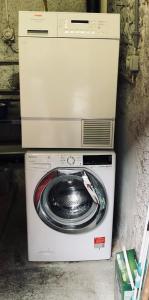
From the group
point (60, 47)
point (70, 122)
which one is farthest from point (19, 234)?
point (60, 47)

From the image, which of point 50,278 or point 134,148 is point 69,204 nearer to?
point 50,278

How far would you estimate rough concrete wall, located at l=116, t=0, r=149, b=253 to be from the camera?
192 cm

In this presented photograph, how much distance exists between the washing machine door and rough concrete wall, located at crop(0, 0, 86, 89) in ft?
5.66

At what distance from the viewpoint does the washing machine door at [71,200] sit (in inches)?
92.4

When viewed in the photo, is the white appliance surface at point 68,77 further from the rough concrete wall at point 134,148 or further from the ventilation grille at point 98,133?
the rough concrete wall at point 134,148

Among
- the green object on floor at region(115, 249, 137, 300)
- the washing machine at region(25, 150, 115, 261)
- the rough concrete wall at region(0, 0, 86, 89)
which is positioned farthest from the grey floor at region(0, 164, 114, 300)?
the rough concrete wall at region(0, 0, 86, 89)

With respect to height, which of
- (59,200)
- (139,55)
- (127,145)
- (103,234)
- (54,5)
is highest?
(54,5)

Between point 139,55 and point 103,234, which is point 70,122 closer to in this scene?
point 139,55

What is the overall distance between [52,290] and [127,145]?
3.73 ft

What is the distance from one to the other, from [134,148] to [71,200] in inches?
25.5

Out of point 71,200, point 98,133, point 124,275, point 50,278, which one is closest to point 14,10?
point 98,133

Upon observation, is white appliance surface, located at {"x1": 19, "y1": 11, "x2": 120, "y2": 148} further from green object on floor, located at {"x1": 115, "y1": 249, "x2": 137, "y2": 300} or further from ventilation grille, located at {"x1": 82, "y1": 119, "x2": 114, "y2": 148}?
green object on floor, located at {"x1": 115, "y1": 249, "x2": 137, "y2": 300}

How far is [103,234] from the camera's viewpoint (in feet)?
8.13

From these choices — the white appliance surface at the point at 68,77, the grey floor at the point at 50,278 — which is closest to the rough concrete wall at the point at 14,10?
the white appliance surface at the point at 68,77
